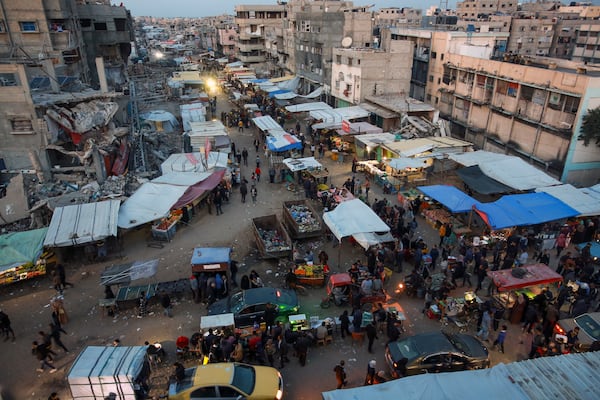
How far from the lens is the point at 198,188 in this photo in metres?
18.6

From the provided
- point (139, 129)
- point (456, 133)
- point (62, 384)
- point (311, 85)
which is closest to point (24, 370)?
point (62, 384)

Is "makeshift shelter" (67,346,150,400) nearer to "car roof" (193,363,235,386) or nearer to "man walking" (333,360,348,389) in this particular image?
"car roof" (193,363,235,386)

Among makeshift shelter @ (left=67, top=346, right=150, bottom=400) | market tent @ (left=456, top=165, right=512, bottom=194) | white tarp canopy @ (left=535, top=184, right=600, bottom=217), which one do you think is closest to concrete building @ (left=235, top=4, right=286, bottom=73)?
market tent @ (left=456, top=165, right=512, bottom=194)

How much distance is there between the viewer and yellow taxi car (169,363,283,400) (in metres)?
9.06

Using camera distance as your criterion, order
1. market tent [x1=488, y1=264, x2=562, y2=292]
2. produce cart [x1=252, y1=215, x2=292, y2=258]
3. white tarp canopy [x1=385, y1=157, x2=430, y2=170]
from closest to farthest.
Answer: market tent [x1=488, y1=264, x2=562, y2=292] → produce cart [x1=252, y1=215, x2=292, y2=258] → white tarp canopy [x1=385, y1=157, x2=430, y2=170]

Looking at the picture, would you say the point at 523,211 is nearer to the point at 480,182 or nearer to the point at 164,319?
the point at 480,182

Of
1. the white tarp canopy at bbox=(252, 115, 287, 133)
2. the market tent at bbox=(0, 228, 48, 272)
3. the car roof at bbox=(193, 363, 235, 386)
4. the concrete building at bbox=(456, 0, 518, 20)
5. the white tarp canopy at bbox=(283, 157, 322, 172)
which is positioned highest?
the concrete building at bbox=(456, 0, 518, 20)

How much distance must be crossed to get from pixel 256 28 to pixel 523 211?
2108 inches

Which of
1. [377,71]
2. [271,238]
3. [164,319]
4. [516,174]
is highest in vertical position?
[377,71]

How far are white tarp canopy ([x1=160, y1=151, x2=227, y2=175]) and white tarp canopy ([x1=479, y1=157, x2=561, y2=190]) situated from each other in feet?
44.0

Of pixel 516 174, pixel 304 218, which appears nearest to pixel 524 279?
pixel 516 174

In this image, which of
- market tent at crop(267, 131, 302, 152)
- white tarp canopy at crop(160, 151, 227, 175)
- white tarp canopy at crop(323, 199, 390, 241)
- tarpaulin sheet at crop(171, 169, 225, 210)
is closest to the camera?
white tarp canopy at crop(323, 199, 390, 241)

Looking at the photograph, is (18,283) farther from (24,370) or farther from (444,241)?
(444,241)

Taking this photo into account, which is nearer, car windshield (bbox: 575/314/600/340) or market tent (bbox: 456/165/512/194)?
car windshield (bbox: 575/314/600/340)
